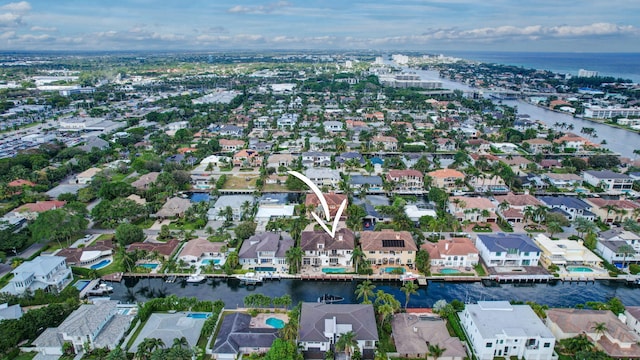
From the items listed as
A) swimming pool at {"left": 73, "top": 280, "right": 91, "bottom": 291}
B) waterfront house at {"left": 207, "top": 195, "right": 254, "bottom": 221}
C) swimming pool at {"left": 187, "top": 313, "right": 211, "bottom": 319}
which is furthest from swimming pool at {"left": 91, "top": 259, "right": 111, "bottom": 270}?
swimming pool at {"left": 187, "top": 313, "right": 211, "bottom": 319}

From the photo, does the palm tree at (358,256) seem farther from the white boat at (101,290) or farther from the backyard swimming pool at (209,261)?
the white boat at (101,290)

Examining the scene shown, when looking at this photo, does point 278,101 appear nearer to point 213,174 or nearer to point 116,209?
point 213,174

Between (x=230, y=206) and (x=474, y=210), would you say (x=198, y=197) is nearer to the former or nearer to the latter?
(x=230, y=206)

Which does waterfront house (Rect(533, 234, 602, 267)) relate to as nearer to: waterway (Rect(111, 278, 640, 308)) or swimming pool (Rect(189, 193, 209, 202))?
waterway (Rect(111, 278, 640, 308))

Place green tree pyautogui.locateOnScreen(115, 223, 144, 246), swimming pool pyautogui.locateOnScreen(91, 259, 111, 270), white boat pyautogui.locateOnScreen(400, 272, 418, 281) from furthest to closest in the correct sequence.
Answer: green tree pyautogui.locateOnScreen(115, 223, 144, 246), swimming pool pyautogui.locateOnScreen(91, 259, 111, 270), white boat pyautogui.locateOnScreen(400, 272, 418, 281)

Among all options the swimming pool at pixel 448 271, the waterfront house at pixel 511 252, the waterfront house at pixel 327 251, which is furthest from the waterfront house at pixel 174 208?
the waterfront house at pixel 511 252

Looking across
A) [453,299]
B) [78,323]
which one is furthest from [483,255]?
[78,323]

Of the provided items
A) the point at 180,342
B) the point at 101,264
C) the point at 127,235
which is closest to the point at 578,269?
the point at 180,342
